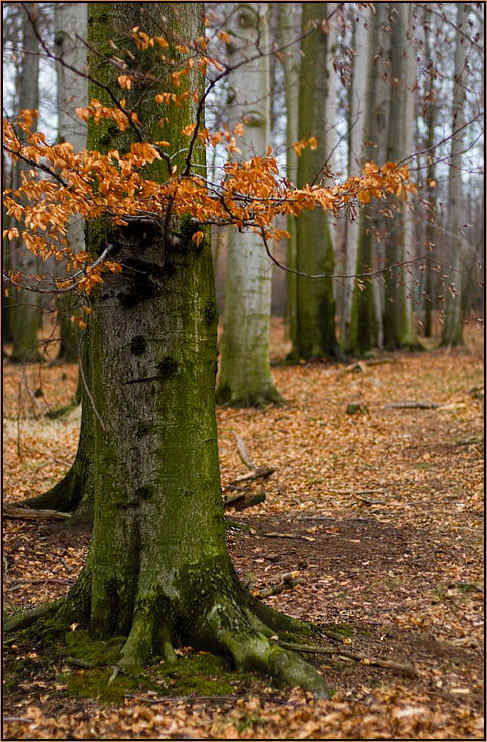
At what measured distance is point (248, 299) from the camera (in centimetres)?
1109

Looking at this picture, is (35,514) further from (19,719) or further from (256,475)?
(19,719)

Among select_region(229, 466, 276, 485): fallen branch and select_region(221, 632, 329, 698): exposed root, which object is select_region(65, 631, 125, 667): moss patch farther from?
select_region(229, 466, 276, 485): fallen branch

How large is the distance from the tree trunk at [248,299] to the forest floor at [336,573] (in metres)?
0.84

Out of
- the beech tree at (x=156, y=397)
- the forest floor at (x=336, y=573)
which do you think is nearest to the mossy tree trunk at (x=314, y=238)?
the forest floor at (x=336, y=573)

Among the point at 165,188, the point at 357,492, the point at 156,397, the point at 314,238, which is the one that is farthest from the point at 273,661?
the point at 314,238

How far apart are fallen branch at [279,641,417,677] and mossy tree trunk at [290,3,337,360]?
11.3 metres

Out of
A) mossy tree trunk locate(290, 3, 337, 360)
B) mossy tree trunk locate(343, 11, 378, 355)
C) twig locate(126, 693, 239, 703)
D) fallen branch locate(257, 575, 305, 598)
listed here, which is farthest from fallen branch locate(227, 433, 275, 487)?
mossy tree trunk locate(343, 11, 378, 355)

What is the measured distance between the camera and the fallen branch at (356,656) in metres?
3.28

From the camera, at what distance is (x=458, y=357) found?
58.1 ft

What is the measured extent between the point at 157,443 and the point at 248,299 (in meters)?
7.79

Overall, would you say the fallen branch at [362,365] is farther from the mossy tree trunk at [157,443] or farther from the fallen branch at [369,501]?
the mossy tree trunk at [157,443]

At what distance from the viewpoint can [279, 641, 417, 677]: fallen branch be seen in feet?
10.8

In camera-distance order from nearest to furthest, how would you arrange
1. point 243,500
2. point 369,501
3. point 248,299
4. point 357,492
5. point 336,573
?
point 336,573
point 369,501
point 243,500
point 357,492
point 248,299

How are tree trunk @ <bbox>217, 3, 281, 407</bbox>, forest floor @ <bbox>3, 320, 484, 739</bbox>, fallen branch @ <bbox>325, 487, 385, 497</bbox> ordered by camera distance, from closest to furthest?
forest floor @ <bbox>3, 320, 484, 739</bbox>, fallen branch @ <bbox>325, 487, 385, 497</bbox>, tree trunk @ <bbox>217, 3, 281, 407</bbox>
